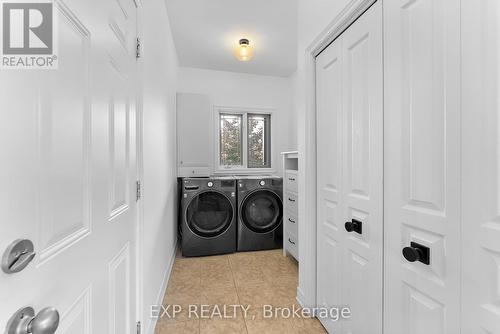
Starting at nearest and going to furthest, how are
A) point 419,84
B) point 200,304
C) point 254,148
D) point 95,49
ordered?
point 95,49 → point 419,84 → point 200,304 → point 254,148

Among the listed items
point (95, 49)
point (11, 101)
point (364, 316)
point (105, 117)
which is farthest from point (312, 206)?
point (11, 101)

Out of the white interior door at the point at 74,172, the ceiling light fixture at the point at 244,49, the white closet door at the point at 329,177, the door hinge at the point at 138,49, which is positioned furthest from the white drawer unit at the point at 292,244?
the door hinge at the point at 138,49

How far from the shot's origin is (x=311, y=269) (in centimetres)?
178

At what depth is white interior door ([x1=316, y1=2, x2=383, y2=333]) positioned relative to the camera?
1163mm

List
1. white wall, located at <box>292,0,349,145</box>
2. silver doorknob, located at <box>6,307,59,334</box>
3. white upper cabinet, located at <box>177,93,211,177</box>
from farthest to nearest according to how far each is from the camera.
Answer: white upper cabinet, located at <box>177,93,211,177</box> < white wall, located at <box>292,0,349,145</box> < silver doorknob, located at <box>6,307,59,334</box>

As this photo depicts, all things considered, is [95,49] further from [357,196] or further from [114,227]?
[357,196]

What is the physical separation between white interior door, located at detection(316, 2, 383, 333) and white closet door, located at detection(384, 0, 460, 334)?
0.07 metres

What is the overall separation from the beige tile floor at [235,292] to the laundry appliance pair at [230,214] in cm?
14

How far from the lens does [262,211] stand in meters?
3.14

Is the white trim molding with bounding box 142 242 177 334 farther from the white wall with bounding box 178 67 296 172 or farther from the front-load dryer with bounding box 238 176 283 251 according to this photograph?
the white wall with bounding box 178 67 296 172

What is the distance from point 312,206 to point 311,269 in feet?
Answer: 1.58

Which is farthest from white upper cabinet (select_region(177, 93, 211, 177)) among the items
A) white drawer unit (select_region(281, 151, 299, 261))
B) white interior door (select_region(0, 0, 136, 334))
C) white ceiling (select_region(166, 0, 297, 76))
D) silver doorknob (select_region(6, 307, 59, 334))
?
silver doorknob (select_region(6, 307, 59, 334))

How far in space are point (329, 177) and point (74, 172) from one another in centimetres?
139

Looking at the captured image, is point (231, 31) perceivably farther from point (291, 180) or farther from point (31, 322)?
point (31, 322)
